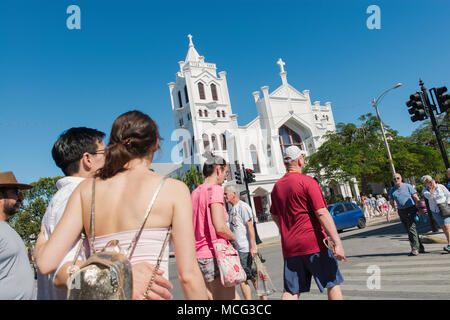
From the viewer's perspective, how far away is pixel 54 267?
155cm

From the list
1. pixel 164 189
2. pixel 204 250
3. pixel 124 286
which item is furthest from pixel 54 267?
pixel 204 250

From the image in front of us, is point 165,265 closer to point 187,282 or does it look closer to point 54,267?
point 187,282

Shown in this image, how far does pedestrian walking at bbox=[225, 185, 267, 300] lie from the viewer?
4.63 meters

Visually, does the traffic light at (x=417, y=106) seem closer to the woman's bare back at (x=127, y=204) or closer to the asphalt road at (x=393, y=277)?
the asphalt road at (x=393, y=277)

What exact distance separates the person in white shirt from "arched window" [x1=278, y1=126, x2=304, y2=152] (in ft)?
126

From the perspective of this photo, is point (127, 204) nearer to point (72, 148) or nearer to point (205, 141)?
point (72, 148)

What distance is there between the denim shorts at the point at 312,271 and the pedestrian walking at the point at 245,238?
904mm

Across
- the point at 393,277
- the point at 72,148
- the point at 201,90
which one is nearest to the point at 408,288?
the point at 393,277

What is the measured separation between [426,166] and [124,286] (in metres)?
36.3

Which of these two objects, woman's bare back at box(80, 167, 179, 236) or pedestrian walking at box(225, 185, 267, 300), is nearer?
woman's bare back at box(80, 167, 179, 236)

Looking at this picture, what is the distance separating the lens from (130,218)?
1.61 meters

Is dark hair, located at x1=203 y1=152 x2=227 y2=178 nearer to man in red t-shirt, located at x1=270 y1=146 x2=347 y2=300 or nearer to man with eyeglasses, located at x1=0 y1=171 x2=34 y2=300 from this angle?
man in red t-shirt, located at x1=270 y1=146 x2=347 y2=300

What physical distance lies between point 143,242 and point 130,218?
13cm

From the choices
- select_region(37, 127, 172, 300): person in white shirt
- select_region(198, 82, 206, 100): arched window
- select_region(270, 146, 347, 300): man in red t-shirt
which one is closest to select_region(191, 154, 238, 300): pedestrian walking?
select_region(270, 146, 347, 300): man in red t-shirt
